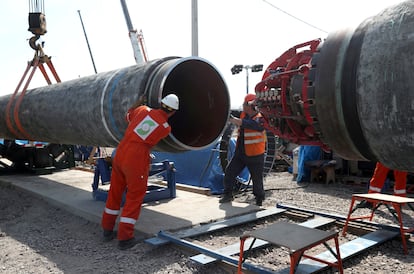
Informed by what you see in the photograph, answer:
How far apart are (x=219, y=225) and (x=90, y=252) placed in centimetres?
142

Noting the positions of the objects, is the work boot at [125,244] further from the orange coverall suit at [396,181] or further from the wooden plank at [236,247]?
the orange coverall suit at [396,181]

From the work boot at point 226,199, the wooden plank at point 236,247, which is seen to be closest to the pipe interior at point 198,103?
the wooden plank at point 236,247

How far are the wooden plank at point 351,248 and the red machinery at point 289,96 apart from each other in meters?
1.36

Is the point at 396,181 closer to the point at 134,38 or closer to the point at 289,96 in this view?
the point at 289,96

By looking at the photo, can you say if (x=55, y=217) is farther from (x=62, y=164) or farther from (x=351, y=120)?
(x=351, y=120)

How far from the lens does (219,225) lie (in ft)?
14.5

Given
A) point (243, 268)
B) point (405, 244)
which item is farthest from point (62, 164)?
point (405, 244)

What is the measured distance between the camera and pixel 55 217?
17.3 feet

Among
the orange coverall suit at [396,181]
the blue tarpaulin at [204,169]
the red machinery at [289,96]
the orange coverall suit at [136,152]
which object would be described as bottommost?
the blue tarpaulin at [204,169]

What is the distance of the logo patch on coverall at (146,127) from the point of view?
146 inches

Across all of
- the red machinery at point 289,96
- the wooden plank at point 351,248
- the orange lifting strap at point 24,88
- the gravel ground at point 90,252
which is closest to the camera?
the red machinery at point 289,96

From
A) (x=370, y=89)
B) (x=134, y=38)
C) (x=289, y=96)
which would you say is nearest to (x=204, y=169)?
(x=289, y=96)

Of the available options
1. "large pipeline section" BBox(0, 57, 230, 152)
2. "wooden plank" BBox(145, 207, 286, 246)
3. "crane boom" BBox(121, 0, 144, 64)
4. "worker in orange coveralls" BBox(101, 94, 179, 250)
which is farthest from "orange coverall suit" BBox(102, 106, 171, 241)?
"crane boom" BBox(121, 0, 144, 64)

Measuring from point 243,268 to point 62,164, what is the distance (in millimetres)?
6933
